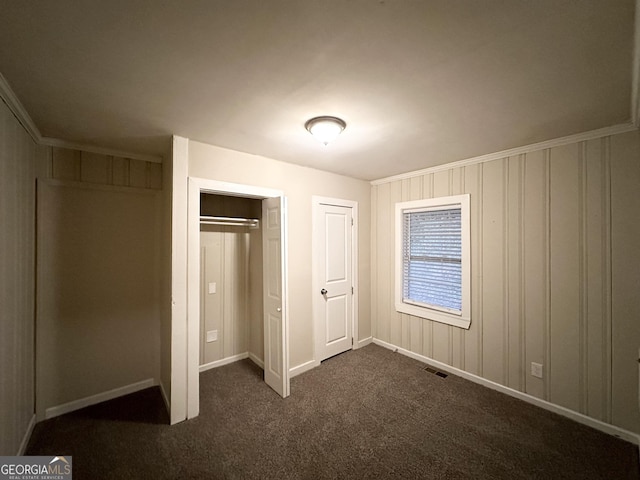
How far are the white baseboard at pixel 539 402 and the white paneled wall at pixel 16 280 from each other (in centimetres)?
364

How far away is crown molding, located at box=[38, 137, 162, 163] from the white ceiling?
211 millimetres

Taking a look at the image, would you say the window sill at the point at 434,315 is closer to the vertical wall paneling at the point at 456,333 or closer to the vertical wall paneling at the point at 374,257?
the vertical wall paneling at the point at 456,333

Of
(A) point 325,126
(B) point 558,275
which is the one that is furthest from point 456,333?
(A) point 325,126

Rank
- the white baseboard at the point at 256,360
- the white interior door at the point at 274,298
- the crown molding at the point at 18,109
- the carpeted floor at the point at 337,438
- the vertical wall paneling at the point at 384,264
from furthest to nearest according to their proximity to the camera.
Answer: the vertical wall paneling at the point at 384,264, the white baseboard at the point at 256,360, the white interior door at the point at 274,298, the carpeted floor at the point at 337,438, the crown molding at the point at 18,109

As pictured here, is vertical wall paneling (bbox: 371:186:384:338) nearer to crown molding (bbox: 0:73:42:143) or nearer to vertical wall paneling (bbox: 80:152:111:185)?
vertical wall paneling (bbox: 80:152:111:185)

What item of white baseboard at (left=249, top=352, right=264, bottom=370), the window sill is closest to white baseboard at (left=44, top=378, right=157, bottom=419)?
white baseboard at (left=249, top=352, right=264, bottom=370)

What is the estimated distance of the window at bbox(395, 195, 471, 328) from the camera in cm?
296

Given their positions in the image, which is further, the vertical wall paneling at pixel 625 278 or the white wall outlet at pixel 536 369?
the white wall outlet at pixel 536 369

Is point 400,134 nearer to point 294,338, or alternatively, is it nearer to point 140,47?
point 140,47

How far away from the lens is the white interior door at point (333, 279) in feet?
10.7

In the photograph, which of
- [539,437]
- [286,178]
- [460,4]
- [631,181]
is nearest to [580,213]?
[631,181]

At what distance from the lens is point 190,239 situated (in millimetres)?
2254

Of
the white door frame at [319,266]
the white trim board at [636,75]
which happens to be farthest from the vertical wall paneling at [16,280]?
→ the white trim board at [636,75]

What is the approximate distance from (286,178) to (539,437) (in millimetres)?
3208
